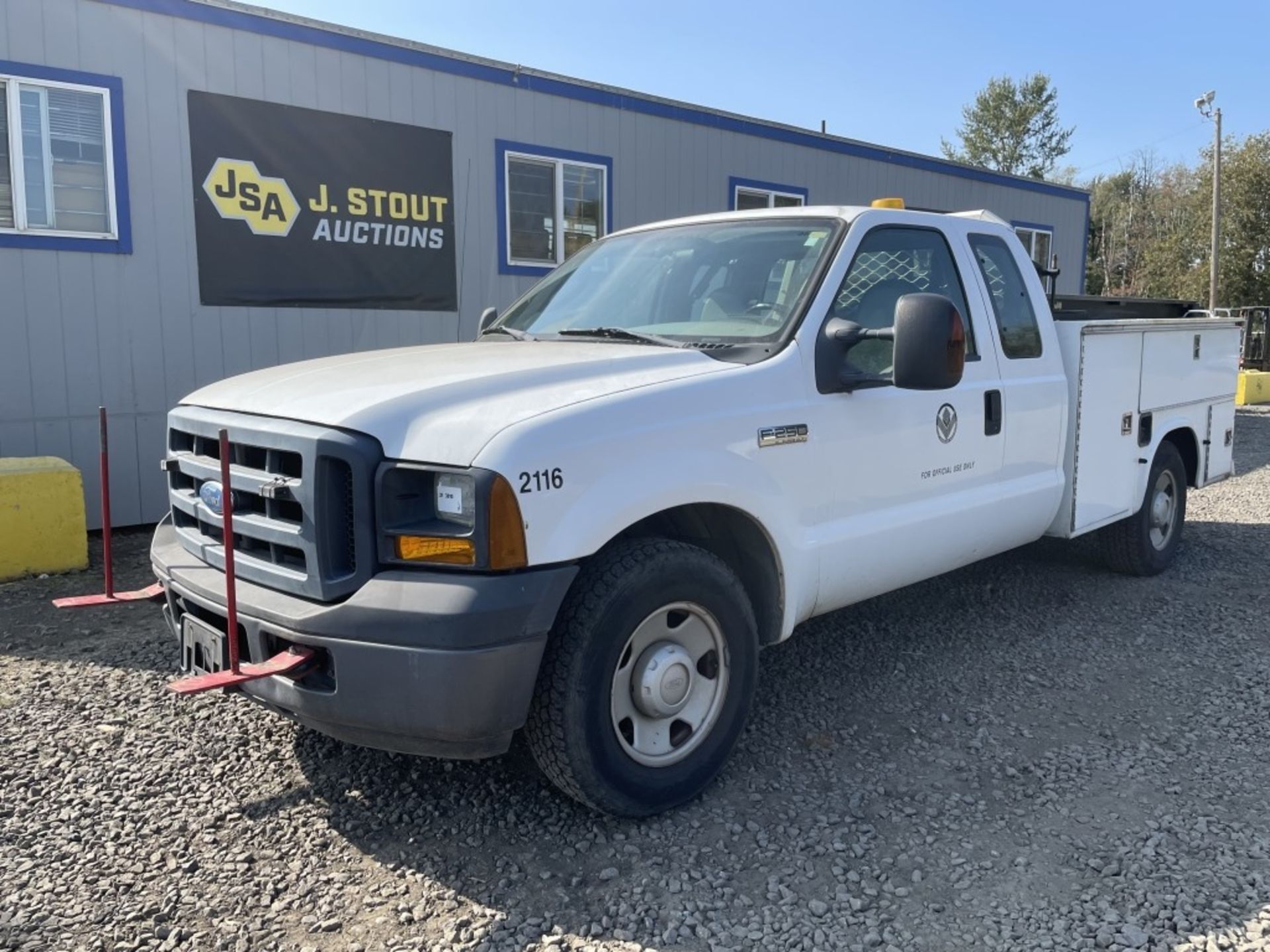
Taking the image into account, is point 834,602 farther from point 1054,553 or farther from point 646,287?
point 1054,553

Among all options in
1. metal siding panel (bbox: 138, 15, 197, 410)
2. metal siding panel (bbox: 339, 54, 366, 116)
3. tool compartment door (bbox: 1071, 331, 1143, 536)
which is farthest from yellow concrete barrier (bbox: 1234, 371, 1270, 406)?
metal siding panel (bbox: 138, 15, 197, 410)

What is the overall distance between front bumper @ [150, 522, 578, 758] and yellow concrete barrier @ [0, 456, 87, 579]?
12.7 feet

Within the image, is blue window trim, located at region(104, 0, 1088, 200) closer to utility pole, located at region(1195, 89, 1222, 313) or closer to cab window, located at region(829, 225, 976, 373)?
cab window, located at region(829, 225, 976, 373)

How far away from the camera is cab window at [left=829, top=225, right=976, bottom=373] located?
146 inches

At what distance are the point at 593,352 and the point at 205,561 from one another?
1.43m

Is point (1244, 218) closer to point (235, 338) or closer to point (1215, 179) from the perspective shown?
point (1215, 179)

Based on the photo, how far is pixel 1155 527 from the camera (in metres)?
6.01

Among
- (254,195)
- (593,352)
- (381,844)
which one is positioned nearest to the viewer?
(381,844)

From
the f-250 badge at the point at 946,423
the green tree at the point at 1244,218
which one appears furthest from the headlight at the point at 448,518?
the green tree at the point at 1244,218

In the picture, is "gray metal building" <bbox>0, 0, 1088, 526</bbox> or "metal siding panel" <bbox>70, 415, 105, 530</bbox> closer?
"gray metal building" <bbox>0, 0, 1088, 526</bbox>

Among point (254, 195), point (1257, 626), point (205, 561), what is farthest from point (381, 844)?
point (254, 195)

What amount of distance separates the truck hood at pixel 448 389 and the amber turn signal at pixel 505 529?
0.41ft

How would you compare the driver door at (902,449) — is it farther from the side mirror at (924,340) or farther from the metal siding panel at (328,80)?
the metal siding panel at (328,80)

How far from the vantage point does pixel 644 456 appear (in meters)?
2.92
